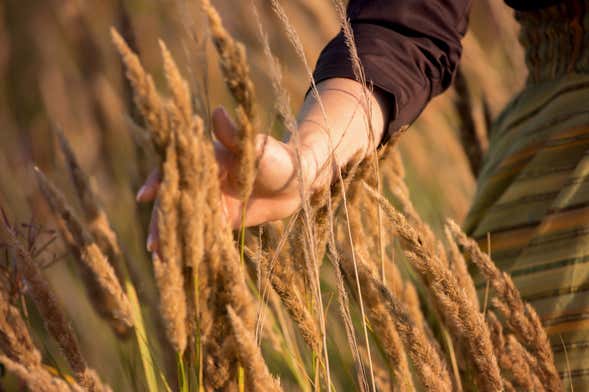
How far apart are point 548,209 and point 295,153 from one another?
0.38 m

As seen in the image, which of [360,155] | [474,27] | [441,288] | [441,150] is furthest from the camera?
[474,27]

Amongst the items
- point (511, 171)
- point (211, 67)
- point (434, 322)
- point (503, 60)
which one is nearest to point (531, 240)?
point (511, 171)

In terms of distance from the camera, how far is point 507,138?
40.9 inches

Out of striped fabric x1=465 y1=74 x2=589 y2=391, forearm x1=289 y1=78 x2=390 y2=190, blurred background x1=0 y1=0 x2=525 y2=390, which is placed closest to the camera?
forearm x1=289 y1=78 x2=390 y2=190

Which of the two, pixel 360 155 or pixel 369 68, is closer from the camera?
pixel 360 155

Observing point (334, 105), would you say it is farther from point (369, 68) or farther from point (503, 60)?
point (503, 60)

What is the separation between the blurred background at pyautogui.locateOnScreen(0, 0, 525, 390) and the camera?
114cm

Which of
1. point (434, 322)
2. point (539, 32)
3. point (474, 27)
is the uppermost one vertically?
point (539, 32)

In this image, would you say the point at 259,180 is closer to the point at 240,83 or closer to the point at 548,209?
the point at 240,83

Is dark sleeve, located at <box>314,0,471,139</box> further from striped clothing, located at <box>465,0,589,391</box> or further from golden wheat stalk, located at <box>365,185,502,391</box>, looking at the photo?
golden wheat stalk, located at <box>365,185,502,391</box>

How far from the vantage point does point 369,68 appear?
848mm

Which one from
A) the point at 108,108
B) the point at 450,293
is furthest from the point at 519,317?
the point at 108,108

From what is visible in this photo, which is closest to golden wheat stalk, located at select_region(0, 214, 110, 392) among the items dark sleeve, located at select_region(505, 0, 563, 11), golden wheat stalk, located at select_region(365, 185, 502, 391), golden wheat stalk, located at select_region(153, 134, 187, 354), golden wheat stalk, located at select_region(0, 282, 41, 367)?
golden wheat stalk, located at select_region(0, 282, 41, 367)

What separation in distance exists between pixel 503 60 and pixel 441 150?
1.38 feet
